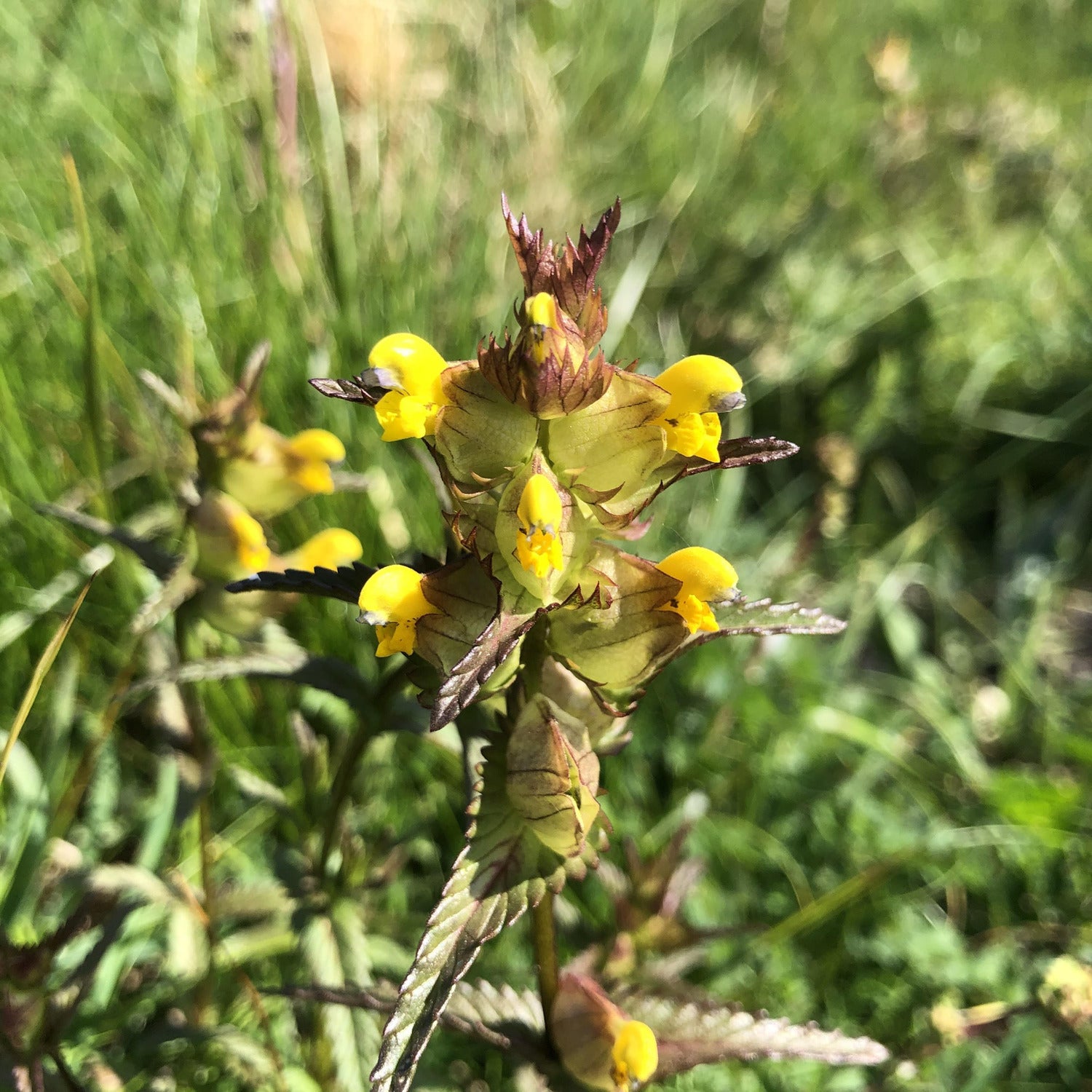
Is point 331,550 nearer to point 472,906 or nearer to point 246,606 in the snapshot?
point 246,606

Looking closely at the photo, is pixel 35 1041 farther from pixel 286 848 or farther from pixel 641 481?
pixel 641 481

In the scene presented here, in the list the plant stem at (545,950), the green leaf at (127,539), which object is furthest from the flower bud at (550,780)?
the green leaf at (127,539)

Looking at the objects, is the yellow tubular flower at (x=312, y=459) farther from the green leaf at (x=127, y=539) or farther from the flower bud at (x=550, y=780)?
the flower bud at (x=550, y=780)

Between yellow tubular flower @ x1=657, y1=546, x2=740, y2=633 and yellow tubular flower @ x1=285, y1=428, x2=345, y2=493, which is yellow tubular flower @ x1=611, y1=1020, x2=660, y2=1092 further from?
yellow tubular flower @ x1=285, y1=428, x2=345, y2=493

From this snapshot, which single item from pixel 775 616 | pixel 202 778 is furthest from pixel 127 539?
pixel 775 616

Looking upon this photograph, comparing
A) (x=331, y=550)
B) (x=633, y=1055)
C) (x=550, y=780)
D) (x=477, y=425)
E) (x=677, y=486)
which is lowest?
(x=633, y=1055)

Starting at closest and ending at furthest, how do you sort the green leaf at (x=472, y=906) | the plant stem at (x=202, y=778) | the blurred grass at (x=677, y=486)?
the green leaf at (x=472, y=906) → the plant stem at (x=202, y=778) → the blurred grass at (x=677, y=486)

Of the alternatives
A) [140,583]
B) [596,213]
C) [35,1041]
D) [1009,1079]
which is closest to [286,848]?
[35,1041]
